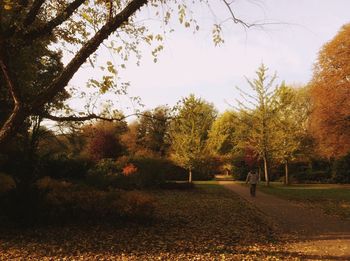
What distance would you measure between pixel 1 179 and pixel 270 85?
23.6 m

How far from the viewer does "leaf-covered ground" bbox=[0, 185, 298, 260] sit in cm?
809

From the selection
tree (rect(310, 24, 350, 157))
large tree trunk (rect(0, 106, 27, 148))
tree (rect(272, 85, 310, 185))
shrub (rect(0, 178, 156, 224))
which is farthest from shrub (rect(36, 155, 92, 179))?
large tree trunk (rect(0, 106, 27, 148))

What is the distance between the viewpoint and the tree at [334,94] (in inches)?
1097

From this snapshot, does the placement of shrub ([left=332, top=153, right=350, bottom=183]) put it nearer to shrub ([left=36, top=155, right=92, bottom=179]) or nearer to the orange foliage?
the orange foliage

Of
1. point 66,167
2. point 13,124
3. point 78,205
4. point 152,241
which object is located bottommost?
point 152,241

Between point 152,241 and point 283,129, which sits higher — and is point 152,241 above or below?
below

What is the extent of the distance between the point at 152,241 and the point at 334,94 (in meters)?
22.3

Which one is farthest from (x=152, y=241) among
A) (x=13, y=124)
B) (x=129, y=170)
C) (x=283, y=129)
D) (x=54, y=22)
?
(x=283, y=129)

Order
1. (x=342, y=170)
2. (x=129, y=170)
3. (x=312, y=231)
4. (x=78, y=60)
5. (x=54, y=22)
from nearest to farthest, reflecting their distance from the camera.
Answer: (x=78, y=60), (x=54, y=22), (x=312, y=231), (x=129, y=170), (x=342, y=170)

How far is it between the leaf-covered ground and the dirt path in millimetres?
484

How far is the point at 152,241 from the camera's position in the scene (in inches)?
371

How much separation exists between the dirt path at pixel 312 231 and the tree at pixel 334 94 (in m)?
13.4

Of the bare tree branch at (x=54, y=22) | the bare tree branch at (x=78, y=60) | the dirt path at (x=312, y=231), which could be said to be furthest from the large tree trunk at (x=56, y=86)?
the dirt path at (x=312, y=231)

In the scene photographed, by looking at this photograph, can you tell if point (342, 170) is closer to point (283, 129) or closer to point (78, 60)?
point (283, 129)
